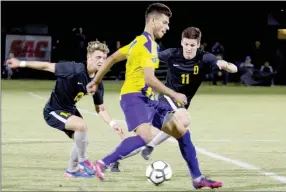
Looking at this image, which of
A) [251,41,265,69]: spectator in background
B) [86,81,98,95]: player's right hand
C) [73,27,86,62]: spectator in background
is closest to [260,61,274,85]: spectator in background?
Answer: [251,41,265,69]: spectator in background

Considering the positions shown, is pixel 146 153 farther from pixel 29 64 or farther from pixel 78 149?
pixel 29 64

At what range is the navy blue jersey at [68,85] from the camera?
309 inches

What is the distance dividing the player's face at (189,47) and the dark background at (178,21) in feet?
84.8

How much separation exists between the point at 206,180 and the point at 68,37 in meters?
28.8

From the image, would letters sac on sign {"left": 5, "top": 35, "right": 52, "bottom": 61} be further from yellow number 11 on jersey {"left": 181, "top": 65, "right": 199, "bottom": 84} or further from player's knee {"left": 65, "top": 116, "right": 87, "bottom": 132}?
player's knee {"left": 65, "top": 116, "right": 87, "bottom": 132}

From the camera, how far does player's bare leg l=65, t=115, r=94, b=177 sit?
7.71m

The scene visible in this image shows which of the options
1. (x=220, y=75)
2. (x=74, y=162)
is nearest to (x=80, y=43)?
(x=220, y=75)

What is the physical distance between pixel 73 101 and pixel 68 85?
0.65 ft

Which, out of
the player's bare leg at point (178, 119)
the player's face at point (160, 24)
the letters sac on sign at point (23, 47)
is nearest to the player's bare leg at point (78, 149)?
the player's bare leg at point (178, 119)

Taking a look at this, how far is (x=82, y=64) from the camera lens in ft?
26.2

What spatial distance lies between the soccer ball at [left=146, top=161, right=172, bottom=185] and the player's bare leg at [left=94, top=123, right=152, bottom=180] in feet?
1.20

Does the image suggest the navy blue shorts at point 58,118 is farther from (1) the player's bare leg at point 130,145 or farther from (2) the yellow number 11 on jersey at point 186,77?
(2) the yellow number 11 on jersey at point 186,77

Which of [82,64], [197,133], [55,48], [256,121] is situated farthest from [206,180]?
[55,48]

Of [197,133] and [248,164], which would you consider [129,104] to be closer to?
[248,164]
